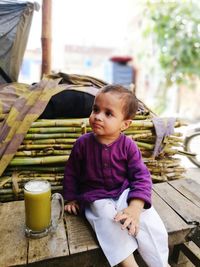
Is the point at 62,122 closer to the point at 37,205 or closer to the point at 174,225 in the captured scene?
the point at 37,205

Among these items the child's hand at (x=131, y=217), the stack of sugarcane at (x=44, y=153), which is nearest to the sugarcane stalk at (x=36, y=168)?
the stack of sugarcane at (x=44, y=153)

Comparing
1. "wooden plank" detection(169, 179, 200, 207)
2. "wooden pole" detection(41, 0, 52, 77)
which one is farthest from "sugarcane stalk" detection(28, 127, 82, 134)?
"wooden pole" detection(41, 0, 52, 77)

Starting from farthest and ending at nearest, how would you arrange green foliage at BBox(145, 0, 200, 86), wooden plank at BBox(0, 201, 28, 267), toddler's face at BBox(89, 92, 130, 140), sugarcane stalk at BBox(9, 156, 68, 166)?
green foliage at BBox(145, 0, 200, 86), sugarcane stalk at BBox(9, 156, 68, 166), toddler's face at BBox(89, 92, 130, 140), wooden plank at BBox(0, 201, 28, 267)

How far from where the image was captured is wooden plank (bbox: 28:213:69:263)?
3.75 feet

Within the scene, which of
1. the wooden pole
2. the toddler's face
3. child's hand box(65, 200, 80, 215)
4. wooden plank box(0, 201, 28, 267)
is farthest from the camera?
the wooden pole

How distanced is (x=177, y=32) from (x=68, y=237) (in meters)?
6.17

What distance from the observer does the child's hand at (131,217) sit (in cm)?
118

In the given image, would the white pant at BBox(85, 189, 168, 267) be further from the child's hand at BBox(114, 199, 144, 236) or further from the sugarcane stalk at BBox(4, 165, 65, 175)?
the sugarcane stalk at BBox(4, 165, 65, 175)

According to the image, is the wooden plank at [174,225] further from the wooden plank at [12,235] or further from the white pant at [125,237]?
the wooden plank at [12,235]

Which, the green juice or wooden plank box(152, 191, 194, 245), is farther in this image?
wooden plank box(152, 191, 194, 245)

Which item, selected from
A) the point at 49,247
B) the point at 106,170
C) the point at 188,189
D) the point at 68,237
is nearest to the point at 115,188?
the point at 106,170

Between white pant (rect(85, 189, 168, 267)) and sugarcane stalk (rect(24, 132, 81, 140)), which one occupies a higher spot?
sugarcane stalk (rect(24, 132, 81, 140))

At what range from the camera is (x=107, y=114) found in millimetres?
1312

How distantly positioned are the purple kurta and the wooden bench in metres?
0.18
